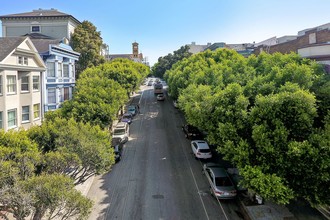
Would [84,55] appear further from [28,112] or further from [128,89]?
[28,112]

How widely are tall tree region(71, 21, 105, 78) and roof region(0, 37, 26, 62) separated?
23441 millimetres

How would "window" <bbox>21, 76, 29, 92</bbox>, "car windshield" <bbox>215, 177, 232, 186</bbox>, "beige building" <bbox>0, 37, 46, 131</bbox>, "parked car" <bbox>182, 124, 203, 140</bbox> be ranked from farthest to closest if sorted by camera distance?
"parked car" <bbox>182, 124, 203, 140</bbox>
"window" <bbox>21, 76, 29, 92</bbox>
"beige building" <bbox>0, 37, 46, 131</bbox>
"car windshield" <bbox>215, 177, 232, 186</bbox>

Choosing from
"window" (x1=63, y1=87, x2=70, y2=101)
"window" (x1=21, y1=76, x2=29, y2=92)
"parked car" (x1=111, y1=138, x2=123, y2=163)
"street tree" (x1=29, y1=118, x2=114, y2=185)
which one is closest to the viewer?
"street tree" (x1=29, y1=118, x2=114, y2=185)

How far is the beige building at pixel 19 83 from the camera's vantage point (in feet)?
72.9

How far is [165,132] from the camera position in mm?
35844

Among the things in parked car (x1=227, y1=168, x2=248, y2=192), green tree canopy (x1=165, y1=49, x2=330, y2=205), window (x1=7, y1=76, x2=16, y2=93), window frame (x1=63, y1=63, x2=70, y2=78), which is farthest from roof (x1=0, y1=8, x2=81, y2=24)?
green tree canopy (x1=165, y1=49, x2=330, y2=205)

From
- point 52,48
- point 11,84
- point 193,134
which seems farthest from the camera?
point 193,134

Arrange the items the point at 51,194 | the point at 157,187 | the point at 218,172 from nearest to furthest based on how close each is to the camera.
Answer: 1. the point at 51,194
2. the point at 218,172
3. the point at 157,187

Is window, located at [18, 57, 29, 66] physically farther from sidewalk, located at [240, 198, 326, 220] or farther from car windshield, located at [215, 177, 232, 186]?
sidewalk, located at [240, 198, 326, 220]

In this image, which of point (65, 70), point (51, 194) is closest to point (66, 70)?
point (65, 70)

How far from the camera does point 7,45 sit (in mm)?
23797

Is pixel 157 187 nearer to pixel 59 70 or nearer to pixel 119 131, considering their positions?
pixel 119 131

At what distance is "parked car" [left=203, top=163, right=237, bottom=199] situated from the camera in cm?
1758

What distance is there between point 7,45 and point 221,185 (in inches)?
825
